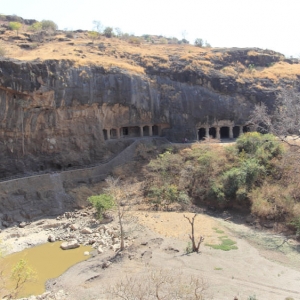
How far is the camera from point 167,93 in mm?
30641

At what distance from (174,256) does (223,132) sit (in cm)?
1962

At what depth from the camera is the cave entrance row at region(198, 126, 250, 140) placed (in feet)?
105

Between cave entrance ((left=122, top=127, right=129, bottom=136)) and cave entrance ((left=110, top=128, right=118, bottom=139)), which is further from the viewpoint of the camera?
cave entrance ((left=122, top=127, right=129, bottom=136))

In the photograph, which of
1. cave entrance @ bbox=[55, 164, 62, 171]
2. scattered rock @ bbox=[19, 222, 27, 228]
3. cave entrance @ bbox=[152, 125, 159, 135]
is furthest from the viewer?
cave entrance @ bbox=[152, 125, 159, 135]

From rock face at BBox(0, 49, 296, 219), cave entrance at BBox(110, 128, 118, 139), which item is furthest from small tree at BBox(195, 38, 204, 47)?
cave entrance at BBox(110, 128, 118, 139)

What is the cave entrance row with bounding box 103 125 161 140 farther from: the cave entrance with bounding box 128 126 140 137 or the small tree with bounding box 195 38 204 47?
the small tree with bounding box 195 38 204 47

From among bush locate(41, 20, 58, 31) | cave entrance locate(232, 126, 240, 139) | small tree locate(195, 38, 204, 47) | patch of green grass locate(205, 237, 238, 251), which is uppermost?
bush locate(41, 20, 58, 31)

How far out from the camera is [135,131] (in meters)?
31.5

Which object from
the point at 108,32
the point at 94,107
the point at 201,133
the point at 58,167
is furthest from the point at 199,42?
the point at 58,167

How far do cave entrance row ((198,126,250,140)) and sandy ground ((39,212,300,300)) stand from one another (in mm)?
13868

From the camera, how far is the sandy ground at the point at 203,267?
502 inches

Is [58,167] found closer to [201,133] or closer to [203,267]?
[201,133]

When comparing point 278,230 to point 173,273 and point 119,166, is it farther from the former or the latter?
point 119,166

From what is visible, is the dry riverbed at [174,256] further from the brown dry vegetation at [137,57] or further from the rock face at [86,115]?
the brown dry vegetation at [137,57]
